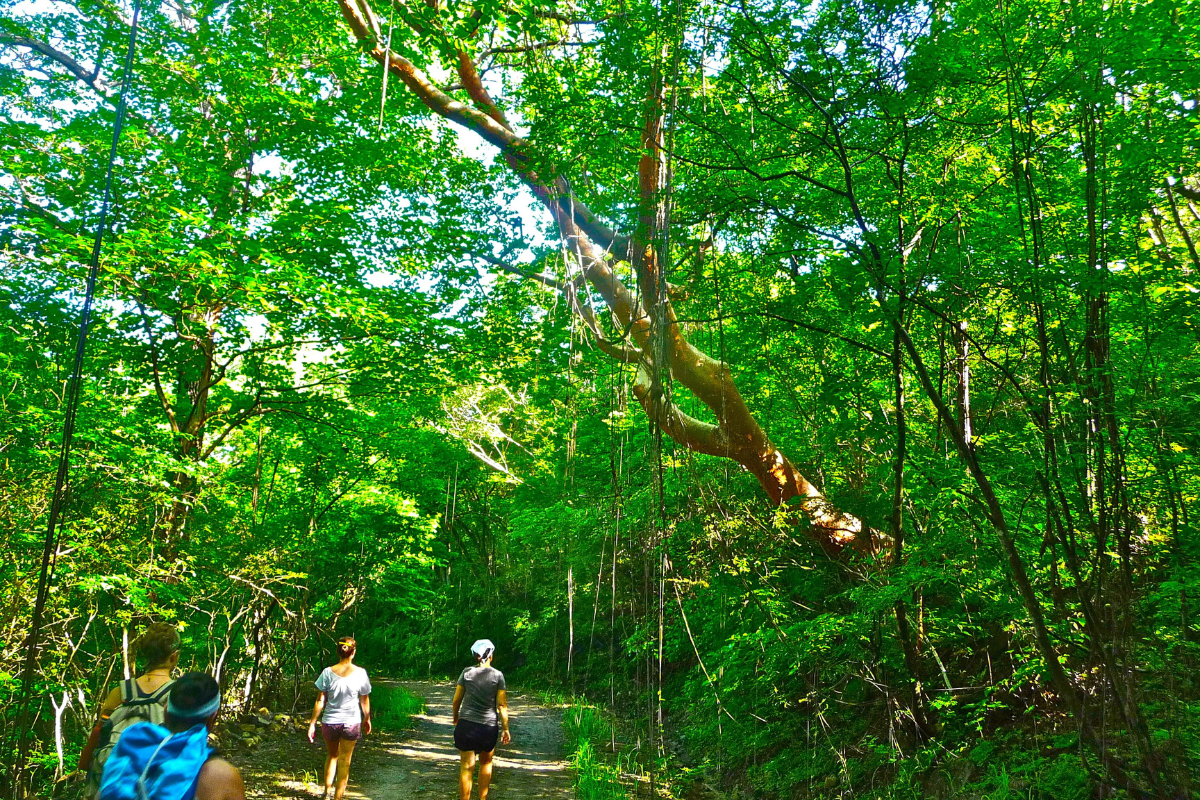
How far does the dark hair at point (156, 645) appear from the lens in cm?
270

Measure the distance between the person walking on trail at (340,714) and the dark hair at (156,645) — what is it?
2515 mm

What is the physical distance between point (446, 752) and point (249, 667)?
277 cm

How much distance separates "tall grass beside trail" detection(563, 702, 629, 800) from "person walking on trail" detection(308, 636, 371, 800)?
2.01m

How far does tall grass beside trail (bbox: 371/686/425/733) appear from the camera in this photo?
939 cm

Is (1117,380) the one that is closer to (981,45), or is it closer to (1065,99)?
(1065,99)

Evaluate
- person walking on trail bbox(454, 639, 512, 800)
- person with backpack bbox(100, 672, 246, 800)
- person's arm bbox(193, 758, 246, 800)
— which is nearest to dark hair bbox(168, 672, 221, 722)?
person with backpack bbox(100, 672, 246, 800)

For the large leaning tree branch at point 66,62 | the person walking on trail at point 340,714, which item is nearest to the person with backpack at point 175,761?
the person walking on trail at point 340,714

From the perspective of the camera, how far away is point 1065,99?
3.52 metres

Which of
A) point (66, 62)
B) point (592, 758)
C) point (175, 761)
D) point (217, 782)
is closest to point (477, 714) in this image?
point (592, 758)

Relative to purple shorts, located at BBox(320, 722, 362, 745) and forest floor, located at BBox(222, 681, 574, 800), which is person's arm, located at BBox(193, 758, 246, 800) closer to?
purple shorts, located at BBox(320, 722, 362, 745)

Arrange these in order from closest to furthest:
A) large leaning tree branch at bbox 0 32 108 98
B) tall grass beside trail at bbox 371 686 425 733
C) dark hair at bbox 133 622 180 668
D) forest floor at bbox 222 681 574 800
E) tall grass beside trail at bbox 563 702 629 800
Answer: dark hair at bbox 133 622 180 668 < tall grass beside trail at bbox 563 702 629 800 < forest floor at bbox 222 681 574 800 < large leaning tree branch at bbox 0 32 108 98 < tall grass beside trail at bbox 371 686 425 733

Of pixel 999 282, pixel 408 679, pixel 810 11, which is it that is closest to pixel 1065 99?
pixel 999 282

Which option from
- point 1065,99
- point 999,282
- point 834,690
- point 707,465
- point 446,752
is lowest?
point 446,752

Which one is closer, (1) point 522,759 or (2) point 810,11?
(2) point 810,11
